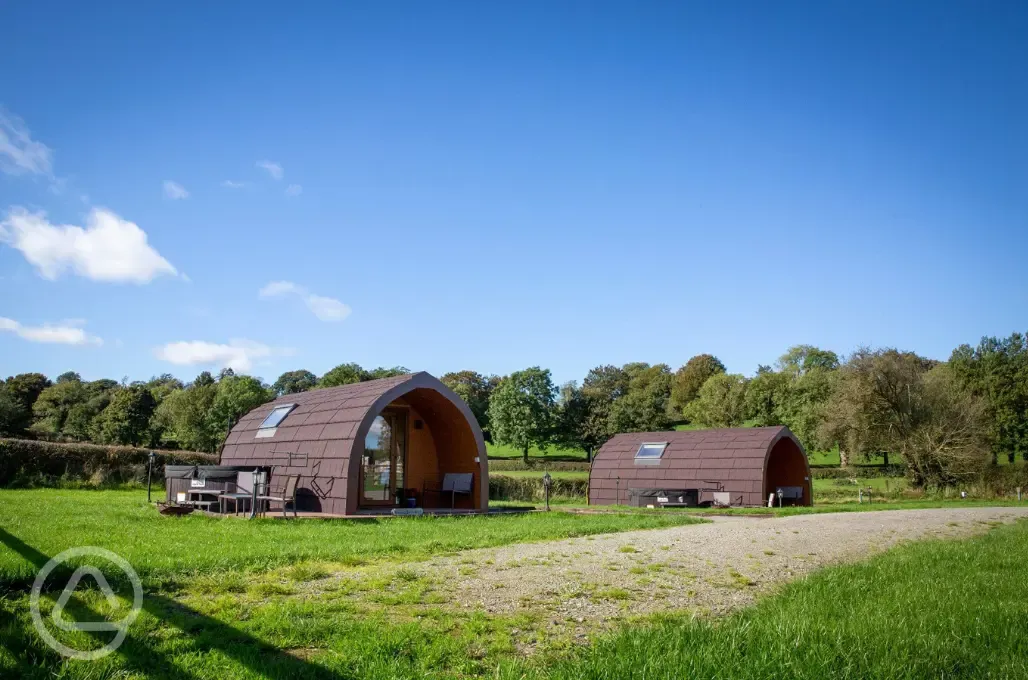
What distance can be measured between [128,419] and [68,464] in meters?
36.4

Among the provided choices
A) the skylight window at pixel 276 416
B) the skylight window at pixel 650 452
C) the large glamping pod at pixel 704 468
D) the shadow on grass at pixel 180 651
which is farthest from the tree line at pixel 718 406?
the shadow on grass at pixel 180 651

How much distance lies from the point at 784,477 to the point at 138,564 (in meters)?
26.3

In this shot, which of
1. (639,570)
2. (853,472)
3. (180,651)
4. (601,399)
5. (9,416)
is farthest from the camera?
(601,399)

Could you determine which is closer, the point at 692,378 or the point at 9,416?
the point at 9,416

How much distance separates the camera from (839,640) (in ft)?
16.1

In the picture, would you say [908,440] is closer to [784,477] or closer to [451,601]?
[784,477]

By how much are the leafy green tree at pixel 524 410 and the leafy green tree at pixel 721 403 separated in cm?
1456

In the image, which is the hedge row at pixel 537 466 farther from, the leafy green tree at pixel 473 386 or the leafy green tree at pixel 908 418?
the leafy green tree at pixel 473 386

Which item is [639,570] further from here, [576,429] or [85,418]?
[85,418]

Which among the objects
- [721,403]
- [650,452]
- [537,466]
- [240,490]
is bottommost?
[537,466]

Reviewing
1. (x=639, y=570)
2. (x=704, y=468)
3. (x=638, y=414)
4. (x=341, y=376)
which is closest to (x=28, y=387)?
(x=341, y=376)

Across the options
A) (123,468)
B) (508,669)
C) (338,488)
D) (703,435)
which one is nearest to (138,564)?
(508,669)

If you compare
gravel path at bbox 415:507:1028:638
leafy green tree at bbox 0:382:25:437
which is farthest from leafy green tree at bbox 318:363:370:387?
gravel path at bbox 415:507:1028:638

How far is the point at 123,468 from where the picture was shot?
82.6ft
